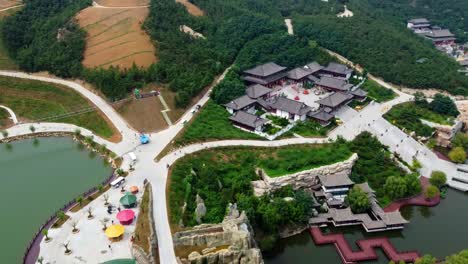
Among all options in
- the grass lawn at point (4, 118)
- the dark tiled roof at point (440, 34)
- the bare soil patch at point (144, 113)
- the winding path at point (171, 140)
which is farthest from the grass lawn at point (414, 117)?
the grass lawn at point (4, 118)

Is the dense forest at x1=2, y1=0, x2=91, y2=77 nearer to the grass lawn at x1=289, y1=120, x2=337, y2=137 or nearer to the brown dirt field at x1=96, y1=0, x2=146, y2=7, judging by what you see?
the brown dirt field at x1=96, y1=0, x2=146, y2=7

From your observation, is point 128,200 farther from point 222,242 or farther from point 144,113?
point 144,113

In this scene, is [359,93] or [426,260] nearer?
[426,260]

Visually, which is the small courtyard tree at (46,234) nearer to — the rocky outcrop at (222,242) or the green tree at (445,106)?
the rocky outcrop at (222,242)

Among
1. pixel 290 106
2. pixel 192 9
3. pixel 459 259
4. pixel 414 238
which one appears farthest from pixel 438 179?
pixel 192 9

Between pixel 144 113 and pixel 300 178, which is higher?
pixel 144 113

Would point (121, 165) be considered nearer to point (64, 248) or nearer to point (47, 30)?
point (64, 248)

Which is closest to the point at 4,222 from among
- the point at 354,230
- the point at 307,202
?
the point at 307,202
